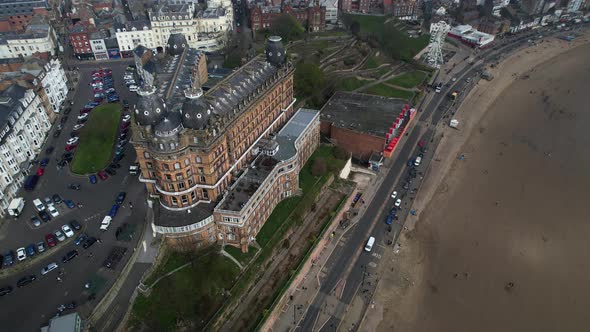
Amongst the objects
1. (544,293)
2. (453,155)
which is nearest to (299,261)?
(544,293)

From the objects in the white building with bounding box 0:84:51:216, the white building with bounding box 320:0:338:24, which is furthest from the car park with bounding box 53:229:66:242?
the white building with bounding box 320:0:338:24

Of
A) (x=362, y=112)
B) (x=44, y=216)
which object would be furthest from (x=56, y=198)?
(x=362, y=112)

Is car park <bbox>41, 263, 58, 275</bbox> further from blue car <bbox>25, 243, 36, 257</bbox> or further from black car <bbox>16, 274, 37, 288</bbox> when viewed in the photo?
blue car <bbox>25, 243, 36, 257</bbox>

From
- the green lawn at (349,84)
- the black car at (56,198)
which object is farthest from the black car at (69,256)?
the green lawn at (349,84)

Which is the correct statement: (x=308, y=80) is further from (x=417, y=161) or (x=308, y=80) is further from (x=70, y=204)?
(x=70, y=204)

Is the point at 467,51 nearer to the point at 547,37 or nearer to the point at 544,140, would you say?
the point at 547,37
